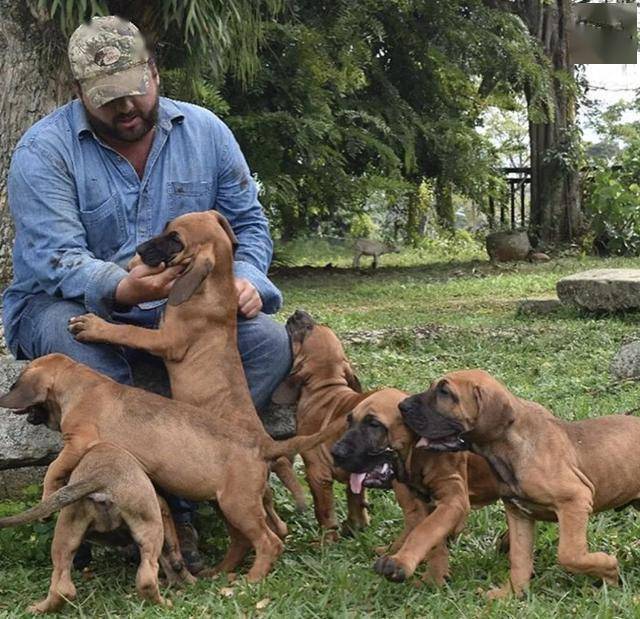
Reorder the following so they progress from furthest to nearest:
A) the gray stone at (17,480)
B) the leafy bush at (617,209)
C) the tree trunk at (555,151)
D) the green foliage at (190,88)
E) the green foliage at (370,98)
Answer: the tree trunk at (555,151) → the leafy bush at (617,209) → the green foliage at (370,98) → the green foliage at (190,88) → the gray stone at (17,480)

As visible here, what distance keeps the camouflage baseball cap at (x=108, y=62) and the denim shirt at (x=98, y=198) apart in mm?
222

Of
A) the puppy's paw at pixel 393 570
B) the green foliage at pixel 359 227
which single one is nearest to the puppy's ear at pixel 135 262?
the puppy's paw at pixel 393 570

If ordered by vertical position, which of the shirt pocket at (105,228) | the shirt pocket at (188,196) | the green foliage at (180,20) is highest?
the green foliage at (180,20)

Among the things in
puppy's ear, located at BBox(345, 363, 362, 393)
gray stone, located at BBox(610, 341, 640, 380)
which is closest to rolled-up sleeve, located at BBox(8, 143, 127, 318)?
puppy's ear, located at BBox(345, 363, 362, 393)

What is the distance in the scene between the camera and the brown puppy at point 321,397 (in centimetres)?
486

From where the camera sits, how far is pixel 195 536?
473 centimetres

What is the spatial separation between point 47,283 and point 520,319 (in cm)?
722

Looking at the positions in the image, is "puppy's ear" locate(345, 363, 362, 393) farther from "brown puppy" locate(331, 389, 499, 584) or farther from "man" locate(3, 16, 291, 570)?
"brown puppy" locate(331, 389, 499, 584)

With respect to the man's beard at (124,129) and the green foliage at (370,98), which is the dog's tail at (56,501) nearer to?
the man's beard at (124,129)

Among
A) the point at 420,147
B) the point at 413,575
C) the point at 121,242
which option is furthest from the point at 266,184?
the point at 413,575

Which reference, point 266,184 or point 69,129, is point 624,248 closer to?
point 266,184

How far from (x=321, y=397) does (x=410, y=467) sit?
81 cm

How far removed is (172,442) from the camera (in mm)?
4363

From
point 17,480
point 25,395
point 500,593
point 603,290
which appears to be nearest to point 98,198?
point 25,395
